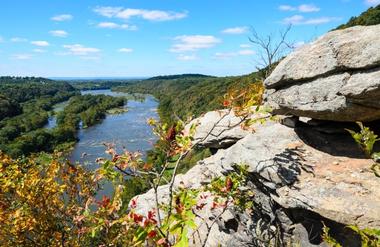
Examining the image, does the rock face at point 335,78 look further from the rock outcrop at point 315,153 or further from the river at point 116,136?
the river at point 116,136

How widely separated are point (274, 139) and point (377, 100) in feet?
12.2

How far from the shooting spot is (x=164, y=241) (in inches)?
172

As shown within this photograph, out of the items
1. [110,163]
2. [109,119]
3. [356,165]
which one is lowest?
[109,119]

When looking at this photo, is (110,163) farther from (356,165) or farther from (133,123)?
(133,123)

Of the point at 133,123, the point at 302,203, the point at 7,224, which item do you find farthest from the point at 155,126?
the point at 133,123

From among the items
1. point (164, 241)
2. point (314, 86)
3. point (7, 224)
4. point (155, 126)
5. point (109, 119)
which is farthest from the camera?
point (109, 119)

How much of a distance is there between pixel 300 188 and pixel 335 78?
3.18 meters

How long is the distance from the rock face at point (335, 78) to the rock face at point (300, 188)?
1167 mm

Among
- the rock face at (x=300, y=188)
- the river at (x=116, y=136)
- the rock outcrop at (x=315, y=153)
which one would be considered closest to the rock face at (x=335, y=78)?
the rock outcrop at (x=315, y=153)

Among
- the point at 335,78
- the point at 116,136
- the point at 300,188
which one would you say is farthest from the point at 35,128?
the point at 335,78

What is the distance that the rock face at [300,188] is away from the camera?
29.6 ft

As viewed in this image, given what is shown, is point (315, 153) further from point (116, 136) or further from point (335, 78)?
point (116, 136)

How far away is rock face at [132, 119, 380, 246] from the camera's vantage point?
902cm

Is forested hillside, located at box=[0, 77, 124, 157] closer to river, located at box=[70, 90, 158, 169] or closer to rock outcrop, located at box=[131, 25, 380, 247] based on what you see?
river, located at box=[70, 90, 158, 169]
